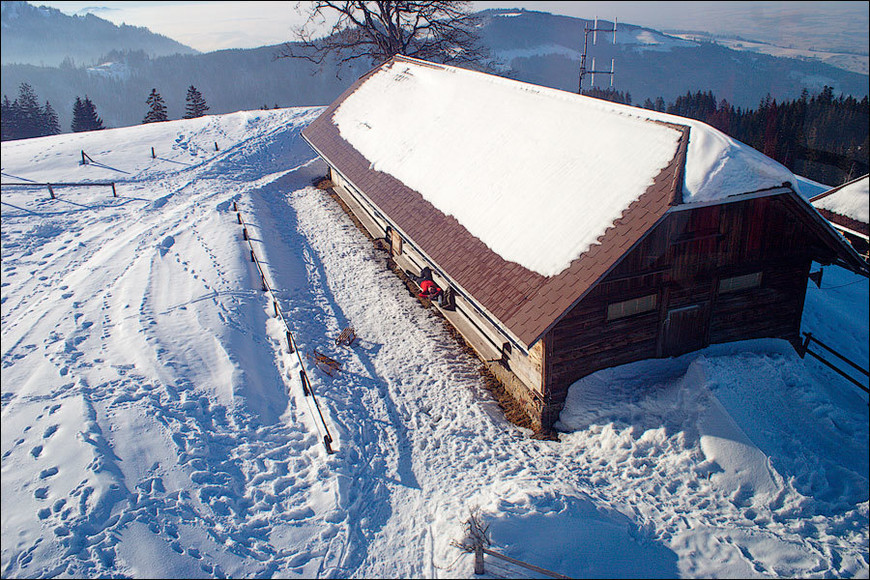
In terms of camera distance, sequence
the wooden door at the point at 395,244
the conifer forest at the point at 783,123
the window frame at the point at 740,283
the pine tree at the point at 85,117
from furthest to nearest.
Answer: the pine tree at the point at 85,117, the conifer forest at the point at 783,123, the wooden door at the point at 395,244, the window frame at the point at 740,283

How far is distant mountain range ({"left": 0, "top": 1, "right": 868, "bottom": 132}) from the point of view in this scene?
14.8 metres

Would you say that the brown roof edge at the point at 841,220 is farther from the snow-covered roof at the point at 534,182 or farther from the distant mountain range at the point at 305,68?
the distant mountain range at the point at 305,68

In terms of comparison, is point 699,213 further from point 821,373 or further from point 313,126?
point 313,126

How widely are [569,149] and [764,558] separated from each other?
905 centimetres

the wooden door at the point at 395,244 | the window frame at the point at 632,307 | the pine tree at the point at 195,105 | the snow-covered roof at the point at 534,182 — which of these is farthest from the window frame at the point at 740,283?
the pine tree at the point at 195,105

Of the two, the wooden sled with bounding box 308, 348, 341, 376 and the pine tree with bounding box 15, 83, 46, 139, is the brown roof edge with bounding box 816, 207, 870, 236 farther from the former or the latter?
the pine tree with bounding box 15, 83, 46, 139

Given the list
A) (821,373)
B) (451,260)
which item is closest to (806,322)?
(821,373)

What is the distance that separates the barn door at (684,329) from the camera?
413 inches

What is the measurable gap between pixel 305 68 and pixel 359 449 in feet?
533

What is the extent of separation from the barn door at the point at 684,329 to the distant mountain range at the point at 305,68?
453 centimetres

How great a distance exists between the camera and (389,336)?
13383 mm

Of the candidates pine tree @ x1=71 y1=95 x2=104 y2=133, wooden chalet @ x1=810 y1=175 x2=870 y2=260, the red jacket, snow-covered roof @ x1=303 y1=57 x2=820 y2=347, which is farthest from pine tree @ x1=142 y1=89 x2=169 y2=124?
wooden chalet @ x1=810 y1=175 x2=870 y2=260

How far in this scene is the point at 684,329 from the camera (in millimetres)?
10648

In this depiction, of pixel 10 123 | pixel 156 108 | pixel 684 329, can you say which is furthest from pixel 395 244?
pixel 10 123
